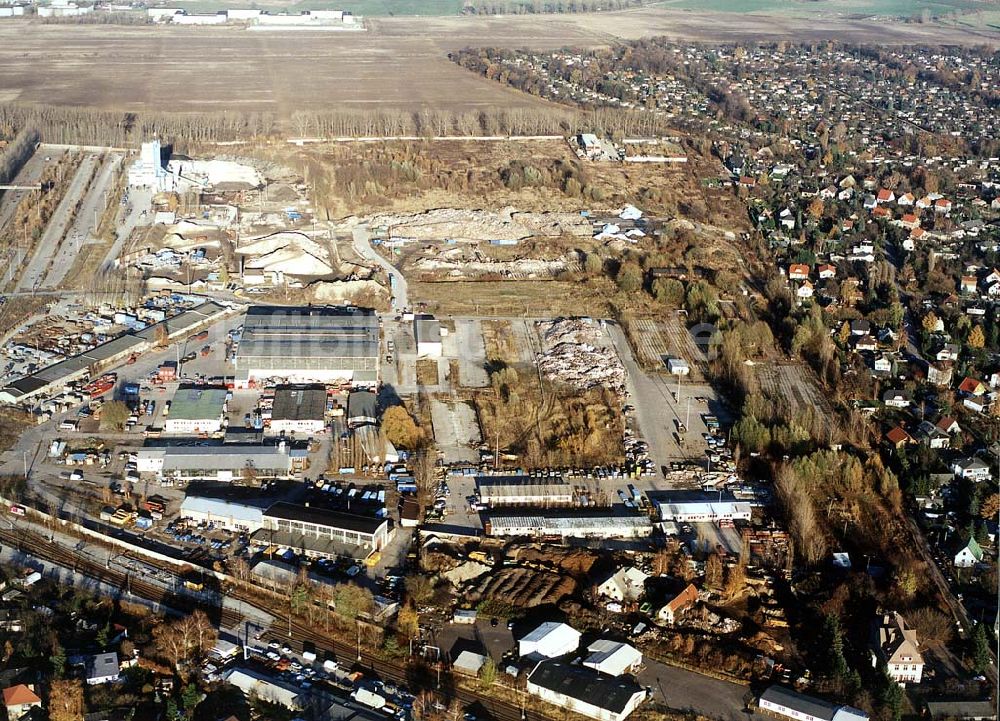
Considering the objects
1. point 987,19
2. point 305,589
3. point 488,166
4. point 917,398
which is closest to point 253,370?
point 305,589

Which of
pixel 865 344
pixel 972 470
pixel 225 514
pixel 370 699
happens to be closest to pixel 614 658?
pixel 370 699

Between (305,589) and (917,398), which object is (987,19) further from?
(305,589)

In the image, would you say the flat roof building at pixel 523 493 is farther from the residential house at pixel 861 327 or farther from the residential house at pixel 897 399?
the residential house at pixel 861 327

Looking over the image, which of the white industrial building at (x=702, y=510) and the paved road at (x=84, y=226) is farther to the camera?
the paved road at (x=84, y=226)

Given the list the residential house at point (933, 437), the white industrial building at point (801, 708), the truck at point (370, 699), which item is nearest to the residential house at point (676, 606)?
the white industrial building at point (801, 708)

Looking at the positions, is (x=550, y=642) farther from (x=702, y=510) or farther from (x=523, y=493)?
(x=702, y=510)

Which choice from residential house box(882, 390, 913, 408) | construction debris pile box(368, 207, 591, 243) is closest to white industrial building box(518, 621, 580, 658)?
residential house box(882, 390, 913, 408)
